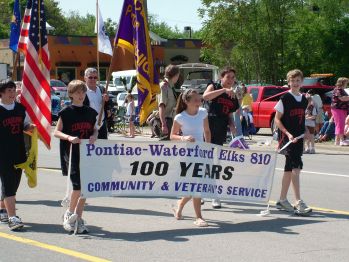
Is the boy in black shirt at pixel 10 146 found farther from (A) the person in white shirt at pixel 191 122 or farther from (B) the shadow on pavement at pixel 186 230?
(A) the person in white shirt at pixel 191 122

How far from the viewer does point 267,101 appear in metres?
25.6

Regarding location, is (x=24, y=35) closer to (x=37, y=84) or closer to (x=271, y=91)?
(x=37, y=84)

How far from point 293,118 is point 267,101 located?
15.7m

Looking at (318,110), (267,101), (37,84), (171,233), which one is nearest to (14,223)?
(171,233)

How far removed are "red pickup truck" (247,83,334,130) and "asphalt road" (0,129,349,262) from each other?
44.1ft

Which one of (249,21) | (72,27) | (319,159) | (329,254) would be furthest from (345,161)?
(72,27)

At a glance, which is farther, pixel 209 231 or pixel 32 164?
pixel 32 164

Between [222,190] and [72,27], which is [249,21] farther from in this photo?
[72,27]

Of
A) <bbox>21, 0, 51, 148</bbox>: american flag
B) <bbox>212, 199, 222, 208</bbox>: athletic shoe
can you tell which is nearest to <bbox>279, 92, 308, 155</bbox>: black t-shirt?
<bbox>212, 199, 222, 208</bbox>: athletic shoe

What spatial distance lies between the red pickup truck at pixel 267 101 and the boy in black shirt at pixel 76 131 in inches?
655

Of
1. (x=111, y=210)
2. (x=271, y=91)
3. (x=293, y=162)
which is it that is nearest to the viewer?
(x=293, y=162)

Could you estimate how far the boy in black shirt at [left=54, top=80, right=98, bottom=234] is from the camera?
336 inches

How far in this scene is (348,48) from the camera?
40.8 m

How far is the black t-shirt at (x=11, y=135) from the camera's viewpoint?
877 cm
